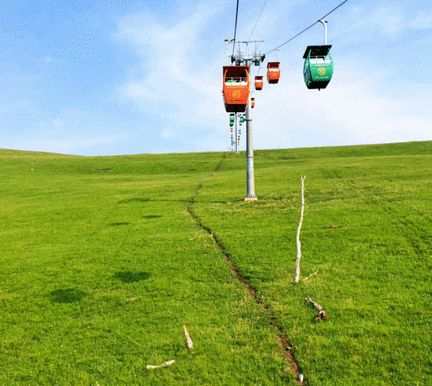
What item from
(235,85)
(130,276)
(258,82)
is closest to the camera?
(130,276)

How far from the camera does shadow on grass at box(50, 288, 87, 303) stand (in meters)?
16.0

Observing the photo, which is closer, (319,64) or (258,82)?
(319,64)

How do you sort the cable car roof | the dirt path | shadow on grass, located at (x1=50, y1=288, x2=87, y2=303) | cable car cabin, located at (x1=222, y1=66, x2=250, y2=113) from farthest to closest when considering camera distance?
cable car cabin, located at (x1=222, y1=66, x2=250, y2=113) < the cable car roof < shadow on grass, located at (x1=50, y1=288, x2=87, y2=303) < the dirt path

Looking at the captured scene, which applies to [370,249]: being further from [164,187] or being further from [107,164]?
[107,164]

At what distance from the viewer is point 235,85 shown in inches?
942

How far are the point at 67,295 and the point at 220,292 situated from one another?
239 inches

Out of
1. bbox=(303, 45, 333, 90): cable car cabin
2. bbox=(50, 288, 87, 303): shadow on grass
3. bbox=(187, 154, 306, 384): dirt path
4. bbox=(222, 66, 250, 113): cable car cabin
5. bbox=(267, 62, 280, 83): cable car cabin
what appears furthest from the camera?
bbox=(267, 62, 280, 83): cable car cabin

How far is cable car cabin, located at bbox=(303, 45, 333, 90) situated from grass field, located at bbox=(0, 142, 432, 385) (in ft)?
25.9

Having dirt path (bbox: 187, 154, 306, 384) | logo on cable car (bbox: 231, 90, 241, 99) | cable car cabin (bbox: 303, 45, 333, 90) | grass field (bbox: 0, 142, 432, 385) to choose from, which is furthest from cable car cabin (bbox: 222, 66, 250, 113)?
dirt path (bbox: 187, 154, 306, 384)

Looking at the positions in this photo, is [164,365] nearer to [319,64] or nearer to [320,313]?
[320,313]

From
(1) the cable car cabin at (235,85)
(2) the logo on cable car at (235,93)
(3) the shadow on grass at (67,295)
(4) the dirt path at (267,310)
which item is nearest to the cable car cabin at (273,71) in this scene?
(1) the cable car cabin at (235,85)

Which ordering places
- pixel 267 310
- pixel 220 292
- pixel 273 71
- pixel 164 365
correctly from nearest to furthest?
pixel 164 365
pixel 267 310
pixel 220 292
pixel 273 71

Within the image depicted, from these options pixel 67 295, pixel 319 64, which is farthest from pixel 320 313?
pixel 319 64

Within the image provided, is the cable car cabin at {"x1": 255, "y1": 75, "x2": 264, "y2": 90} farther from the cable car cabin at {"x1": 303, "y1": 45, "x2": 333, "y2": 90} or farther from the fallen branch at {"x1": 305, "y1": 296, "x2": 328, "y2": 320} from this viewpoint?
the fallen branch at {"x1": 305, "y1": 296, "x2": 328, "y2": 320}
